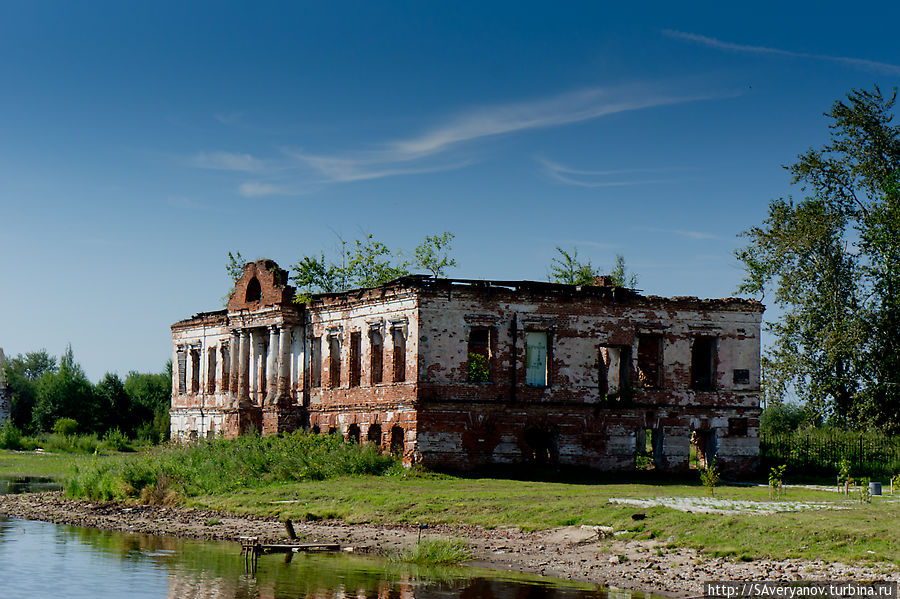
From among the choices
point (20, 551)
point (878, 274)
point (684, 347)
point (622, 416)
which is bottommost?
point (20, 551)

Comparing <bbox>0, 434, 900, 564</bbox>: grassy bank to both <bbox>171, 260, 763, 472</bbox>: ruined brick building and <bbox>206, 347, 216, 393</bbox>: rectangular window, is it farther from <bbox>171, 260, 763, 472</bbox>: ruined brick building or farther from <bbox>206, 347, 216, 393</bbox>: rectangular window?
<bbox>206, 347, 216, 393</bbox>: rectangular window

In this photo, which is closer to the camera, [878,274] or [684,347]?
[684,347]

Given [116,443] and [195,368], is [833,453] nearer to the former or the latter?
[195,368]

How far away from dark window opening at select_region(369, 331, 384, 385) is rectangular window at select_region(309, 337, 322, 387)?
379 centimetres

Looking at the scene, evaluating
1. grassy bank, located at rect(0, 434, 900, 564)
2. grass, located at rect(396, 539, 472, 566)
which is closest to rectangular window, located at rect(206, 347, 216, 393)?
grassy bank, located at rect(0, 434, 900, 564)

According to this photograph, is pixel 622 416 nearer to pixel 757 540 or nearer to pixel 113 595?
pixel 757 540

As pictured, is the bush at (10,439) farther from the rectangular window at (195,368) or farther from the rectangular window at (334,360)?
the rectangular window at (334,360)

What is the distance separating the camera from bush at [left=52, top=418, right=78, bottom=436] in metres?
74.7

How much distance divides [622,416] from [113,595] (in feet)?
82.3

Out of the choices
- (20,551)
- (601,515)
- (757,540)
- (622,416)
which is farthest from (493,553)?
(622,416)

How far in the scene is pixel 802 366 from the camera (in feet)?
165

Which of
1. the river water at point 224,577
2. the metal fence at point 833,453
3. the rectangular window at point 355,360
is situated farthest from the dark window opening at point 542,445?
the river water at point 224,577

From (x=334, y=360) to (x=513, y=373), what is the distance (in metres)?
8.05

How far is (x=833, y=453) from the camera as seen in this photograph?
144 ft
